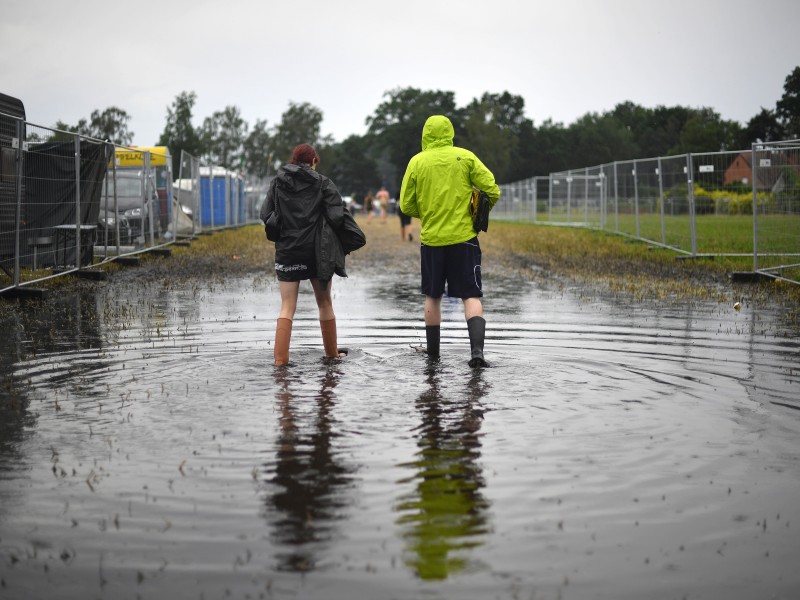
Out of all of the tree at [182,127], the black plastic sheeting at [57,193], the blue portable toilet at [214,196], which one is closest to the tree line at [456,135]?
the tree at [182,127]

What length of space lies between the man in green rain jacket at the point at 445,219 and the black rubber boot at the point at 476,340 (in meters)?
0.13

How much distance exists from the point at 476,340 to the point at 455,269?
68cm

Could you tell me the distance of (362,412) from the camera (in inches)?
260

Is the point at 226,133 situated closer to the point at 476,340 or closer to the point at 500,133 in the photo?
the point at 500,133

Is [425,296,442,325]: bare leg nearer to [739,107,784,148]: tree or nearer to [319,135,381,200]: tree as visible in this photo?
[739,107,784,148]: tree

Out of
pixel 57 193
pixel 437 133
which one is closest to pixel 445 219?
pixel 437 133

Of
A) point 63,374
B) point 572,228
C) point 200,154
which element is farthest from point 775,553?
point 200,154

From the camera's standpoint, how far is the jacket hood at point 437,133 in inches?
359

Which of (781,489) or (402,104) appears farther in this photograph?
(402,104)

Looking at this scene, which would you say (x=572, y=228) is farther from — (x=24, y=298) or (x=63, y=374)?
(x=63, y=374)

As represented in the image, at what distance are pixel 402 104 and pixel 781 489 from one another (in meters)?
138

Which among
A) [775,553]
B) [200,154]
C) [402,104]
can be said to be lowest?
[775,553]

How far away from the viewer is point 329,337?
8953 mm

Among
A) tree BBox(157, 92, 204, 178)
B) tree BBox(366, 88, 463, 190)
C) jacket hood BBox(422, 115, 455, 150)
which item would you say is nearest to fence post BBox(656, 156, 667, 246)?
jacket hood BBox(422, 115, 455, 150)
